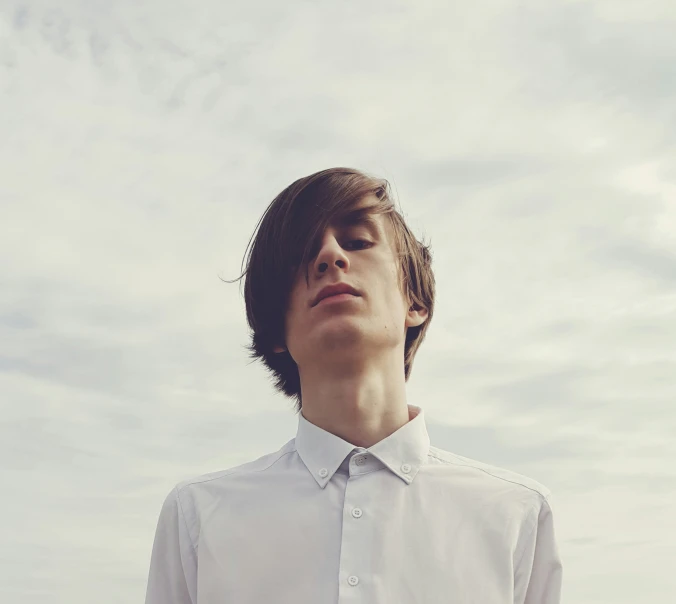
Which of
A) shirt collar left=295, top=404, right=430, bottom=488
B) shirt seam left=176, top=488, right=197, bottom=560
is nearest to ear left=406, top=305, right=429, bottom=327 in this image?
shirt collar left=295, top=404, right=430, bottom=488

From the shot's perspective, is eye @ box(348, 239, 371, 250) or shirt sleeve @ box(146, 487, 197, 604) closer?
shirt sleeve @ box(146, 487, 197, 604)

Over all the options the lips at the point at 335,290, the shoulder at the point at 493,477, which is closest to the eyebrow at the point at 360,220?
the lips at the point at 335,290

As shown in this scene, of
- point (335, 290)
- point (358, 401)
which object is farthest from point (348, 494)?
point (335, 290)

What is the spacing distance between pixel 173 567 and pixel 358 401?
1.16 m

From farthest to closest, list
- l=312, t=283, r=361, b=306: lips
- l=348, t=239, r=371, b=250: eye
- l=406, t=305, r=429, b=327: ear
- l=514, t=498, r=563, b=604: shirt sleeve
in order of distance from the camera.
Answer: l=406, t=305, r=429, b=327: ear < l=348, t=239, r=371, b=250: eye < l=312, t=283, r=361, b=306: lips < l=514, t=498, r=563, b=604: shirt sleeve

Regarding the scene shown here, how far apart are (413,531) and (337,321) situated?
999 mm

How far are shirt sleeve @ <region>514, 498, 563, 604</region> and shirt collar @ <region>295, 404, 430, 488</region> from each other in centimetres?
62

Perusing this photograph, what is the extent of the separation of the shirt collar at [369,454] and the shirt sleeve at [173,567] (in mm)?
670

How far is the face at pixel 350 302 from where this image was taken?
3875 millimetres

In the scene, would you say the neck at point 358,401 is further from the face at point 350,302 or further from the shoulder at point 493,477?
the shoulder at point 493,477

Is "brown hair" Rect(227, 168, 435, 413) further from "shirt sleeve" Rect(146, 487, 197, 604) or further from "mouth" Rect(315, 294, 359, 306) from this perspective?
"shirt sleeve" Rect(146, 487, 197, 604)

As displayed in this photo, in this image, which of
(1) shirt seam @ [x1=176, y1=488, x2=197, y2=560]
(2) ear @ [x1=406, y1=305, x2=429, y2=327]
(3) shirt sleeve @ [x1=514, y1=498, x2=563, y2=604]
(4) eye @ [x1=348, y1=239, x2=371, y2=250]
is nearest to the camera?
(3) shirt sleeve @ [x1=514, y1=498, x2=563, y2=604]

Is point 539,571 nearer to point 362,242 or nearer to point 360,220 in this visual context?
point 362,242

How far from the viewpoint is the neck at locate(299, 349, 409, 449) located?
3.90 metres
